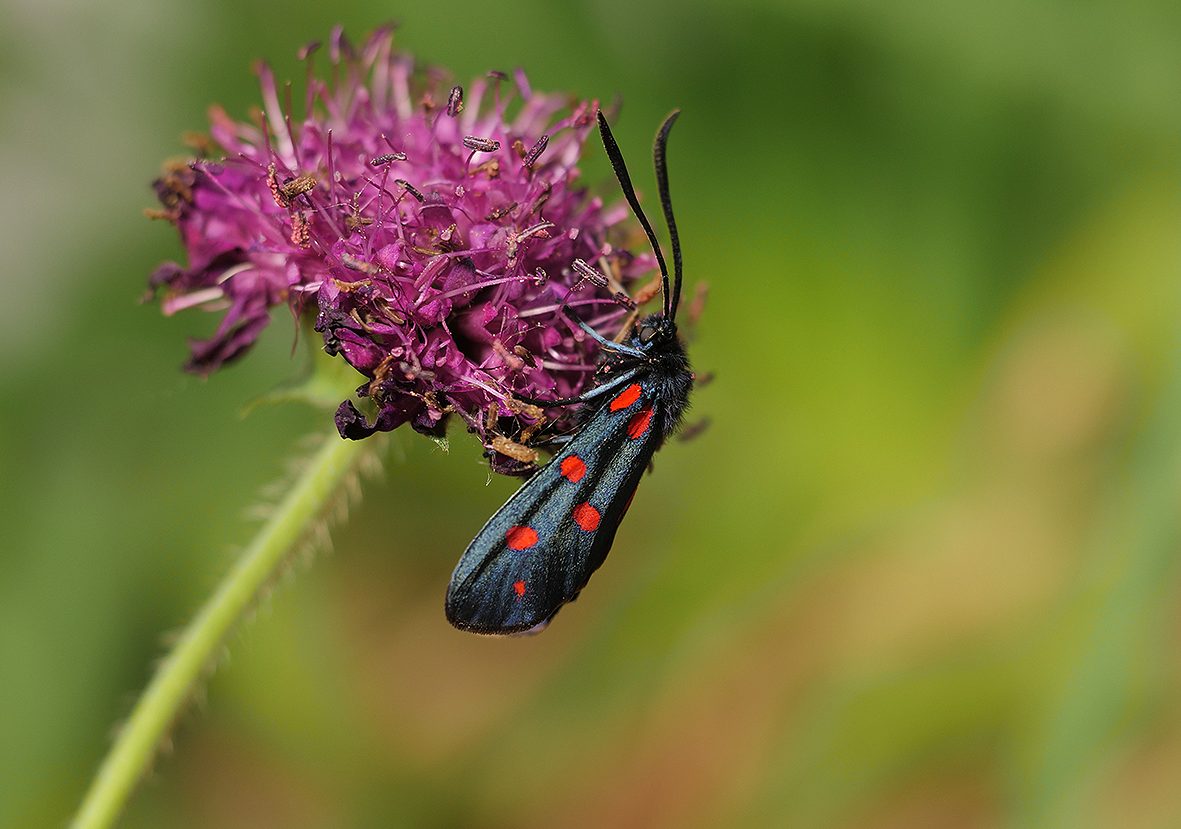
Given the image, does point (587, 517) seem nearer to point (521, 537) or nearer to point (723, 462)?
point (521, 537)

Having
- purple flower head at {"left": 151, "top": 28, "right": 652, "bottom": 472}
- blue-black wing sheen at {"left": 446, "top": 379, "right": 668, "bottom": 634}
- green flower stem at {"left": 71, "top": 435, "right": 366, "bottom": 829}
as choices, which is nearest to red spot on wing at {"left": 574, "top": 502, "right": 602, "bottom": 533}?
blue-black wing sheen at {"left": 446, "top": 379, "right": 668, "bottom": 634}

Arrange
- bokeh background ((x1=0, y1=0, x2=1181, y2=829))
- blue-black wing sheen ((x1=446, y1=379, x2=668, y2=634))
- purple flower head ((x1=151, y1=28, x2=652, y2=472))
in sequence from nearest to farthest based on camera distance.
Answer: blue-black wing sheen ((x1=446, y1=379, x2=668, y2=634)) < purple flower head ((x1=151, y1=28, x2=652, y2=472)) < bokeh background ((x1=0, y1=0, x2=1181, y2=829))

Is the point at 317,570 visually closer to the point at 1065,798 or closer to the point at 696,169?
the point at 696,169

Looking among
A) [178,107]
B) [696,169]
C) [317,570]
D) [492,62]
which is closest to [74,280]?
[178,107]

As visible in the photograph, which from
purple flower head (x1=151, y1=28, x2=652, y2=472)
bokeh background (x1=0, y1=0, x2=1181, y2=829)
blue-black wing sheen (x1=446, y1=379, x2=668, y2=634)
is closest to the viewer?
blue-black wing sheen (x1=446, y1=379, x2=668, y2=634)

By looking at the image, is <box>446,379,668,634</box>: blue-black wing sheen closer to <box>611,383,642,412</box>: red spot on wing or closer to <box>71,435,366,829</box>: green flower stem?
<box>611,383,642,412</box>: red spot on wing

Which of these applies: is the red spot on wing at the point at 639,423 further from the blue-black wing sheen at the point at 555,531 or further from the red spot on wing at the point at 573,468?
the red spot on wing at the point at 573,468
